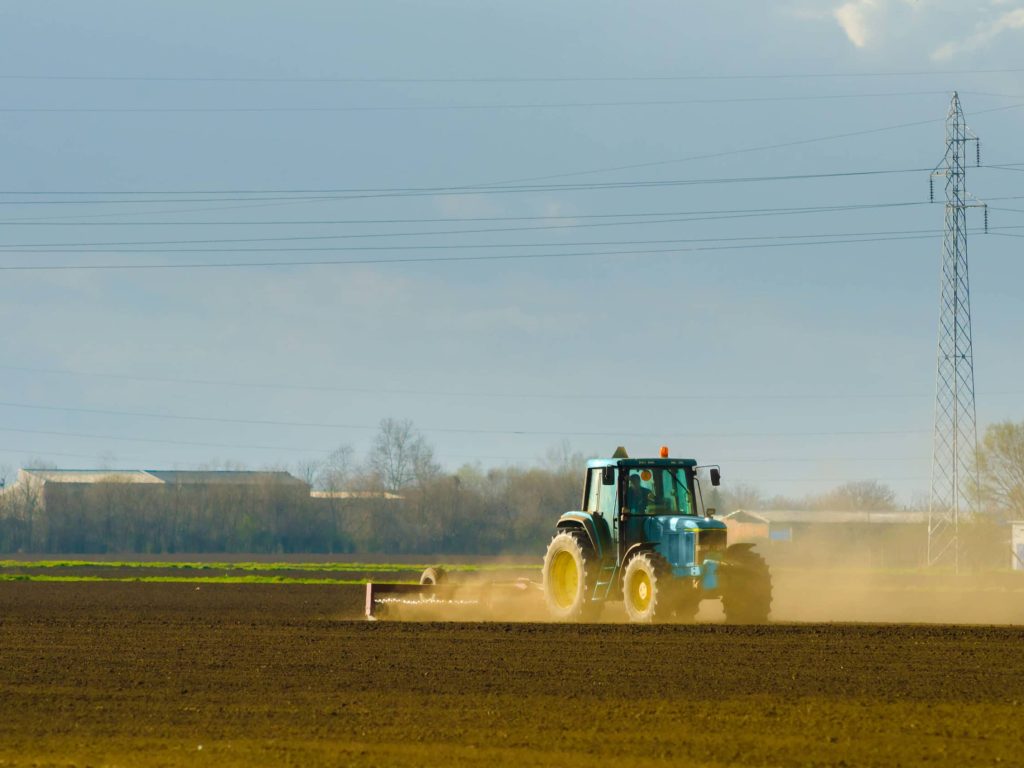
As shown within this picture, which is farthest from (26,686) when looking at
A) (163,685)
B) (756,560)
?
(756,560)

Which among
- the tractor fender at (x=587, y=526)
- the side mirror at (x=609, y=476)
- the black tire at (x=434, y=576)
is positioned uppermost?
the side mirror at (x=609, y=476)

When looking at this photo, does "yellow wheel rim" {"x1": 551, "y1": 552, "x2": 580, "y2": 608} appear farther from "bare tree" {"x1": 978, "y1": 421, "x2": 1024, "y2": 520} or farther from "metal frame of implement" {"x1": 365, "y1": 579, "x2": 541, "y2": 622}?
"bare tree" {"x1": 978, "y1": 421, "x2": 1024, "y2": 520}

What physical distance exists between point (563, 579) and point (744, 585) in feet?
12.2

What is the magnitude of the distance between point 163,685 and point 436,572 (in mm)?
12596

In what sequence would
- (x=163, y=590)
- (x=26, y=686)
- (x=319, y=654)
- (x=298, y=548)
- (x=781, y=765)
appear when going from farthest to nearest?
(x=298, y=548), (x=163, y=590), (x=319, y=654), (x=26, y=686), (x=781, y=765)

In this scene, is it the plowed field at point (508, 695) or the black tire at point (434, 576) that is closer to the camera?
the plowed field at point (508, 695)

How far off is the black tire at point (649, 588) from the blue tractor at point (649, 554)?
0.02 m

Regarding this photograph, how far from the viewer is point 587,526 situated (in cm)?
2366

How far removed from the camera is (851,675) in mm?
16141

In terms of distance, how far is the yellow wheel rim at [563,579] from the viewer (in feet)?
80.9

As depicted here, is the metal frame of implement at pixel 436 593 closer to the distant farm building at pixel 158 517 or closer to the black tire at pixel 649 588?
the black tire at pixel 649 588

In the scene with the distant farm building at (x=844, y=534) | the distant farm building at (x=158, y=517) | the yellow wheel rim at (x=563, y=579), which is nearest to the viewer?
the yellow wheel rim at (x=563, y=579)

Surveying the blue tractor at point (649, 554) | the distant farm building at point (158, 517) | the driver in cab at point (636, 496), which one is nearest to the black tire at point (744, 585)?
the blue tractor at point (649, 554)

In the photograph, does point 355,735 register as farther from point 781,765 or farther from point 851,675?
point 851,675
